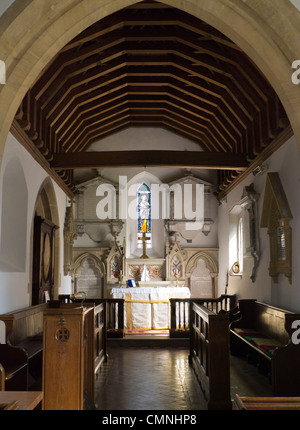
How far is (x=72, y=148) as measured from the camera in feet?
33.7

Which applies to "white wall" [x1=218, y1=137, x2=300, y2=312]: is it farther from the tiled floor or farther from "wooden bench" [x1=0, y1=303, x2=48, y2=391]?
"wooden bench" [x1=0, y1=303, x2=48, y2=391]

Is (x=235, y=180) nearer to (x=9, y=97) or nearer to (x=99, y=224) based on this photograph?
(x=99, y=224)

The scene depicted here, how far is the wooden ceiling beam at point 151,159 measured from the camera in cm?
820

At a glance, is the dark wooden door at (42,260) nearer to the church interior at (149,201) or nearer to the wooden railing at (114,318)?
the church interior at (149,201)

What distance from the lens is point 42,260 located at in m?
7.94

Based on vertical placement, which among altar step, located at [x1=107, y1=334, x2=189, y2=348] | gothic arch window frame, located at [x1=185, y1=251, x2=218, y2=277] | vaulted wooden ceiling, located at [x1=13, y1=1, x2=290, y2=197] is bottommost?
altar step, located at [x1=107, y1=334, x2=189, y2=348]

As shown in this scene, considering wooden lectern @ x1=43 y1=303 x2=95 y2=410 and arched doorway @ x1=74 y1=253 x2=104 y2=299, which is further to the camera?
arched doorway @ x1=74 y1=253 x2=104 y2=299

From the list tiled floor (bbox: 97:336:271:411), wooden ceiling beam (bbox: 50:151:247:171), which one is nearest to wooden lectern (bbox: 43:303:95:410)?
tiled floor (bbox: 97:336:271:411)

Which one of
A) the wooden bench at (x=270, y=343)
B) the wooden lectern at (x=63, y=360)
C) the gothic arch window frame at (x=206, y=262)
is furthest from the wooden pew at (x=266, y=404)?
the gothic arch window frame at (x=206, y=262)

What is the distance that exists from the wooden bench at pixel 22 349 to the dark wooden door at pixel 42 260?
0.42m

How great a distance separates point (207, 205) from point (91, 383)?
305 inches

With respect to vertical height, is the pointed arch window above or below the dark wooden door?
above

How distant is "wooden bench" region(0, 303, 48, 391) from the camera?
479 cm

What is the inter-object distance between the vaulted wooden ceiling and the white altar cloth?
281 centimetres
